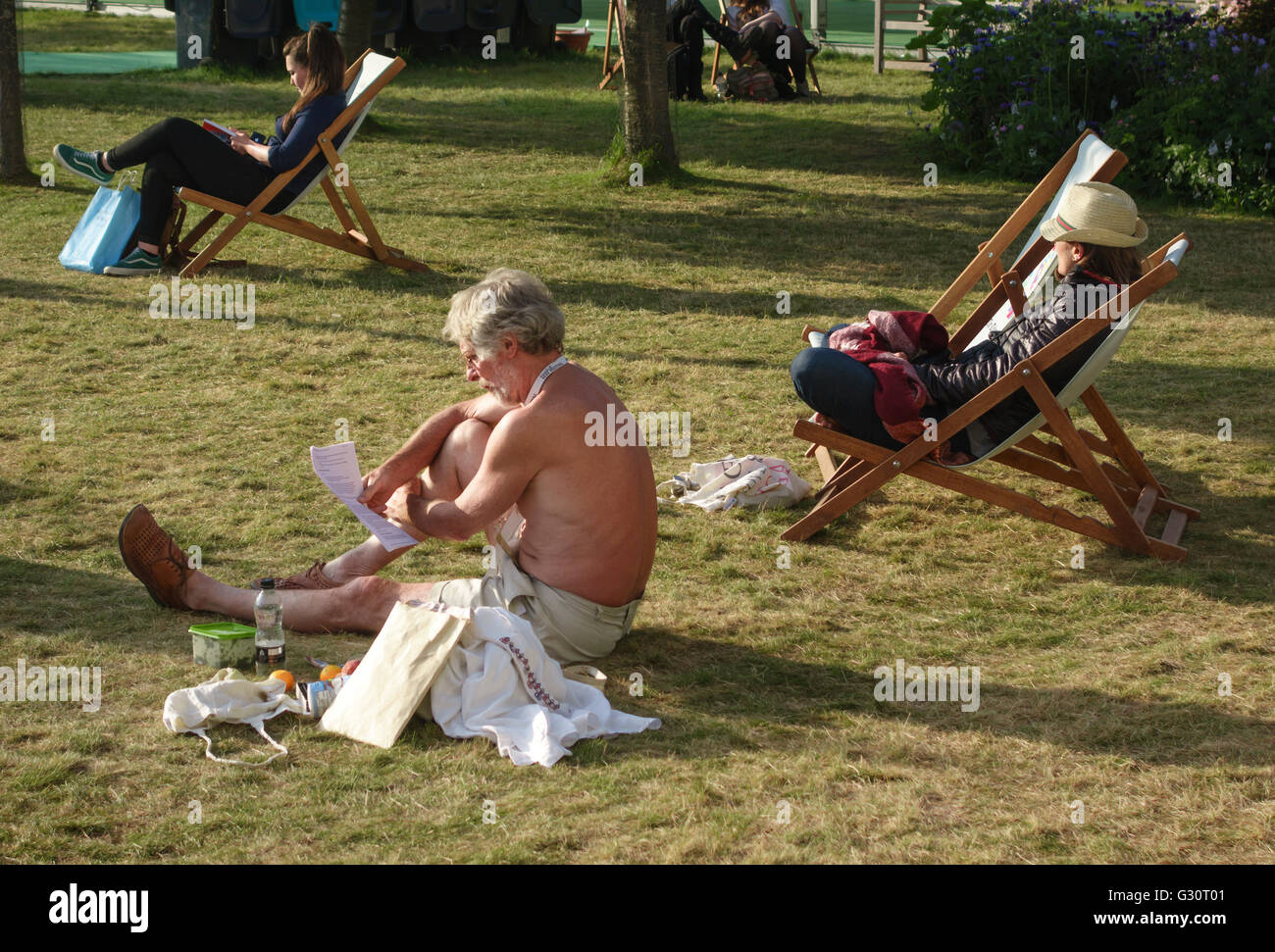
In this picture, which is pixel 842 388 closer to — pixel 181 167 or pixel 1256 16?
pixel 181 167

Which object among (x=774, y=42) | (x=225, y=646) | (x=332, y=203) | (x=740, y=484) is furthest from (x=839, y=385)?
(x=774, y=42)

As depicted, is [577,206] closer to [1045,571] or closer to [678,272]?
[678,272]

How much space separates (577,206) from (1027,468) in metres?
6.01

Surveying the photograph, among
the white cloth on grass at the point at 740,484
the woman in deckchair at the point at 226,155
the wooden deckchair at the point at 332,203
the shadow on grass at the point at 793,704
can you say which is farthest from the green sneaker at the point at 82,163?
the white cloth on grass at the point at 740,484

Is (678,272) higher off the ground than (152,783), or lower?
higher

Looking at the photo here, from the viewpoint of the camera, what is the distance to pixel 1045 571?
494cm

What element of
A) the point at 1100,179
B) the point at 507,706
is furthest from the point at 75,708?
the point at 1100,179

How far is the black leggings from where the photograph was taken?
808 cm

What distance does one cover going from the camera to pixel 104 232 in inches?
327

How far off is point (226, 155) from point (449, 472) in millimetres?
4782

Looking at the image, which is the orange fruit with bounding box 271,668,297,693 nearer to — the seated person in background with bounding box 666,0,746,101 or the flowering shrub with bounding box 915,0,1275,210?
the flowering shrub with bounding box 915,0,1275,210

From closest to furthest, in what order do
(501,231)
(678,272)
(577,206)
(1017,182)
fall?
(678,272)
(501,231)
(577,206)
(1017,182)

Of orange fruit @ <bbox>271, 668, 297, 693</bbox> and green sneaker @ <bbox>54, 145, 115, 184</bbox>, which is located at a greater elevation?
green sneaker @ <bbox>54, 145, 115, 184</bbox>

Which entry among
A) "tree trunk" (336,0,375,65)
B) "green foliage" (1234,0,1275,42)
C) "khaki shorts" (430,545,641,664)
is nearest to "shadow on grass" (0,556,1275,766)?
"khaki shorts" (430,545,641,664)
